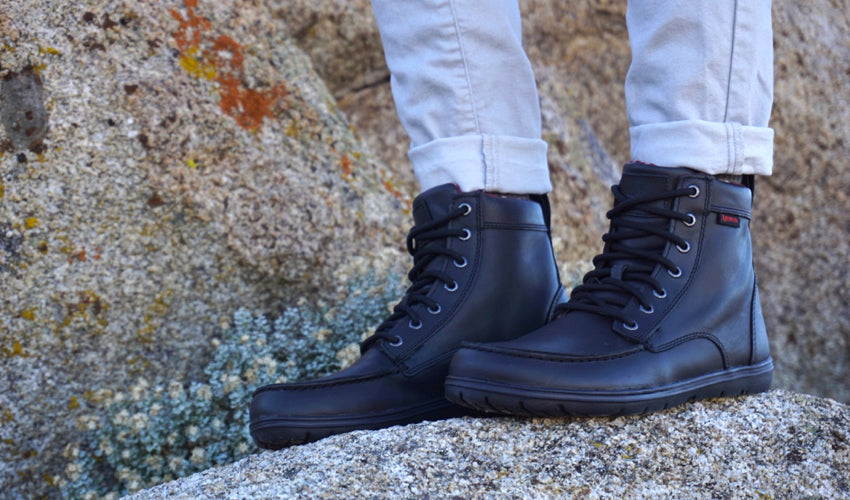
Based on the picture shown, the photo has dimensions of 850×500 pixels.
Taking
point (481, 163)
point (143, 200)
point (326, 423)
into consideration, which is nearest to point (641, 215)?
point (481, 163)

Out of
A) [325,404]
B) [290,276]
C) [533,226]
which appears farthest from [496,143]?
[290,276]

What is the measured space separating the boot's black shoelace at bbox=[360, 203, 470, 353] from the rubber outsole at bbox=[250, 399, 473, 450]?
15 cm

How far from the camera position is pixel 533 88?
1663mm

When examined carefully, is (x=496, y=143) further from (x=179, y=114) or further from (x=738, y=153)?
(x=179, y=114)

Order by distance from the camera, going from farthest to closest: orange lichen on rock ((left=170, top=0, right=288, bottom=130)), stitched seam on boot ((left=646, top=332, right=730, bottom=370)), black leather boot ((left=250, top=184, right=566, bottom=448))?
orange lichen on rock ((left=170, top=0, right=288, bottom=130)) < black leather boot ((left=250, top=184, right=566, bottom=448)) < stitched seam on boot ((left=646, top=332, right=730, bottom=370))

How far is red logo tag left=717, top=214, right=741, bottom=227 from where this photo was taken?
1440 millimetres

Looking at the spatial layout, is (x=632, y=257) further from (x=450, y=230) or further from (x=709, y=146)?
Answer: (x=450, y=230)

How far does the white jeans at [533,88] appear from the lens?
1393 millimetres

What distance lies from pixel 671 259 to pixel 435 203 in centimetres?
48

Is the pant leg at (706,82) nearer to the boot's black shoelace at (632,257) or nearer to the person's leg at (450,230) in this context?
the boot's black shoelace at (632,257)

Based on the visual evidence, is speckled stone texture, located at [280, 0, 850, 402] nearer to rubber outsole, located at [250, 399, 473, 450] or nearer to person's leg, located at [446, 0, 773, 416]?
person's leg, located at [446, 0, 773, 416]

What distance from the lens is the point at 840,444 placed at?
146 cm

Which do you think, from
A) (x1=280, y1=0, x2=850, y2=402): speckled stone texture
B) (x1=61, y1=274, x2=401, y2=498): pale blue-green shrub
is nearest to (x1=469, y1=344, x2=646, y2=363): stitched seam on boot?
(x1=61, y1=274, x2=401, y2=498): pale blue-green shrub

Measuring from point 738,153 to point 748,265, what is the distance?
24cm
